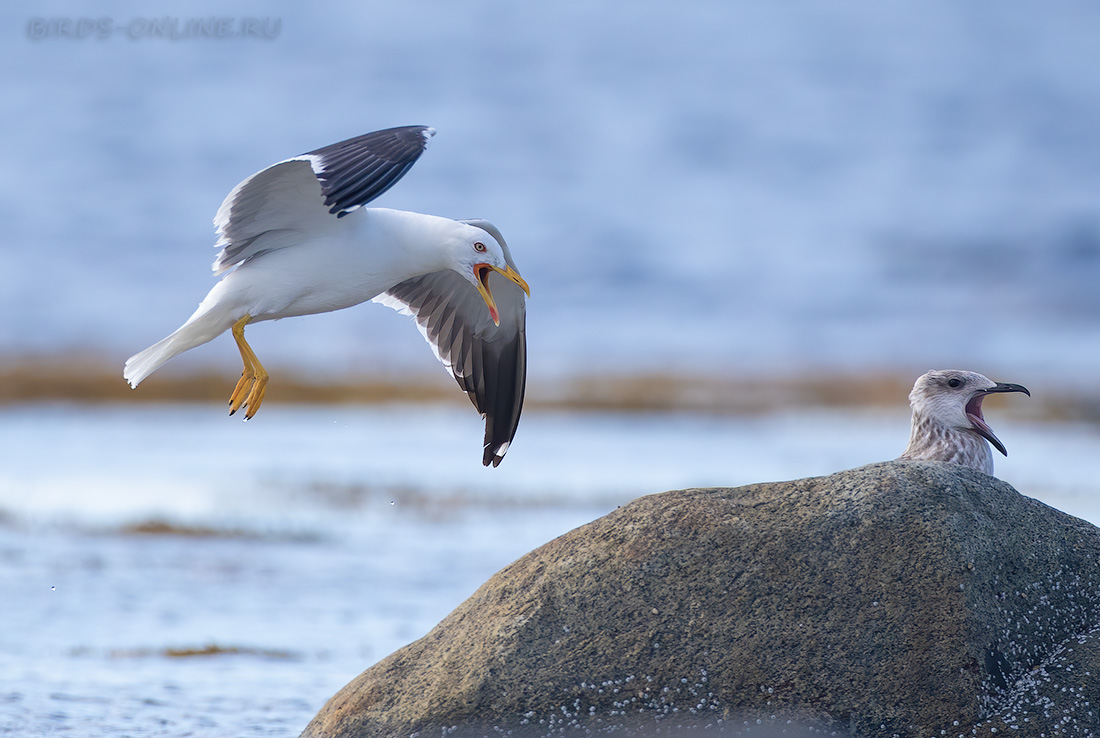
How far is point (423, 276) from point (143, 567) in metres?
3.15

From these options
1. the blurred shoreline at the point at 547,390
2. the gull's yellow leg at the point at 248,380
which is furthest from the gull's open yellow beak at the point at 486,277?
the blurred shoreline at the point at 547,390

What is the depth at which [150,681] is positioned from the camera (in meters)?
6.42

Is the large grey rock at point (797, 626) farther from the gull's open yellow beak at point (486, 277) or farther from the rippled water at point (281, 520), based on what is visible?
the gull's open yellow beak at point (486, 277)

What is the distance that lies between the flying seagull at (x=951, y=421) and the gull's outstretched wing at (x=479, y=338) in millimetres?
2160

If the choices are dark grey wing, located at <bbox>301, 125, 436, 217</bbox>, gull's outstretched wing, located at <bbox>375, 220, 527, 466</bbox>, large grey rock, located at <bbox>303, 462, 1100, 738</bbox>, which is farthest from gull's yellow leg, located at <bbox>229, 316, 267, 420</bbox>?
large grey rock, located at <bbox>303, 462, 1100, 738</bbox>

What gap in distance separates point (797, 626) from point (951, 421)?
4.85 feet

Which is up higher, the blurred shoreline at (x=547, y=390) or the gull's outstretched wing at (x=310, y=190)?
the blurred shoreline at (x=547, y=390)

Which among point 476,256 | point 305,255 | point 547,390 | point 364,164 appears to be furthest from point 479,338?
point 547,390

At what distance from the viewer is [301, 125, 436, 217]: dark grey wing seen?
212 inches

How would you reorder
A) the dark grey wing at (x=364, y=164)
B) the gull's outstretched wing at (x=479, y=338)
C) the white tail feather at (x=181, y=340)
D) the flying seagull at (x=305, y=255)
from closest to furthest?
the dark grey wing at (x=364, y=164) < the flying seagull at (x=305, y=255) < the white tail feather at (x=181, y=340) < the gull's outstretched wing at (x=479, y=338)

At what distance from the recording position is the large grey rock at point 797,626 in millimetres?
4246

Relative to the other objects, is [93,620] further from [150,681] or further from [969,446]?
[969,446]

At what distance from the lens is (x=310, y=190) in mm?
6090

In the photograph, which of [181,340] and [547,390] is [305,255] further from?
[547,390]
